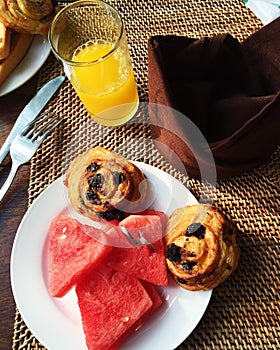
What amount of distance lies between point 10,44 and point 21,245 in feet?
1.92

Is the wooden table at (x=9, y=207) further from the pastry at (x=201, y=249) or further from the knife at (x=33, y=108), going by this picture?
the pastry at (x=201, y=249)

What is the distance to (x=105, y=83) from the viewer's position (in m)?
1.25

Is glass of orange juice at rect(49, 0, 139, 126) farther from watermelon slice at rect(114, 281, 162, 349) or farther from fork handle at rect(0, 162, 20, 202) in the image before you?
watermelon slice at rect(114, 281, 162, 349)

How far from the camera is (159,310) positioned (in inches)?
42.5

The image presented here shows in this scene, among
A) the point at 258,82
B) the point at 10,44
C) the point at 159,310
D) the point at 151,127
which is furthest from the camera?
the point at 10,44

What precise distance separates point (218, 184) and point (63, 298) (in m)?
0.45

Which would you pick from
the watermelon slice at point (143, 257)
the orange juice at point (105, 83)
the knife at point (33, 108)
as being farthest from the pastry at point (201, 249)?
the knife at point (33, 108)

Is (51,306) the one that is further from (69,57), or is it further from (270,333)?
(69,57)

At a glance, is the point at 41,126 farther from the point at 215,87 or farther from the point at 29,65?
the point at 215,87

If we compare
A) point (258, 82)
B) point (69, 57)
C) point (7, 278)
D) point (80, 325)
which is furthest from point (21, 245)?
point (258, 82)

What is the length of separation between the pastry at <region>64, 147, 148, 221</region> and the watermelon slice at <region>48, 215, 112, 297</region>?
0.05 metres

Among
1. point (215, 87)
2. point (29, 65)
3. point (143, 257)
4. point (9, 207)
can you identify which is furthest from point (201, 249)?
point (29, 65)

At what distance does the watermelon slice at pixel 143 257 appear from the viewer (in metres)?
1.06

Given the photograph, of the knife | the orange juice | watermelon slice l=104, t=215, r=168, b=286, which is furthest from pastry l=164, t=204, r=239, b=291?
the knife
